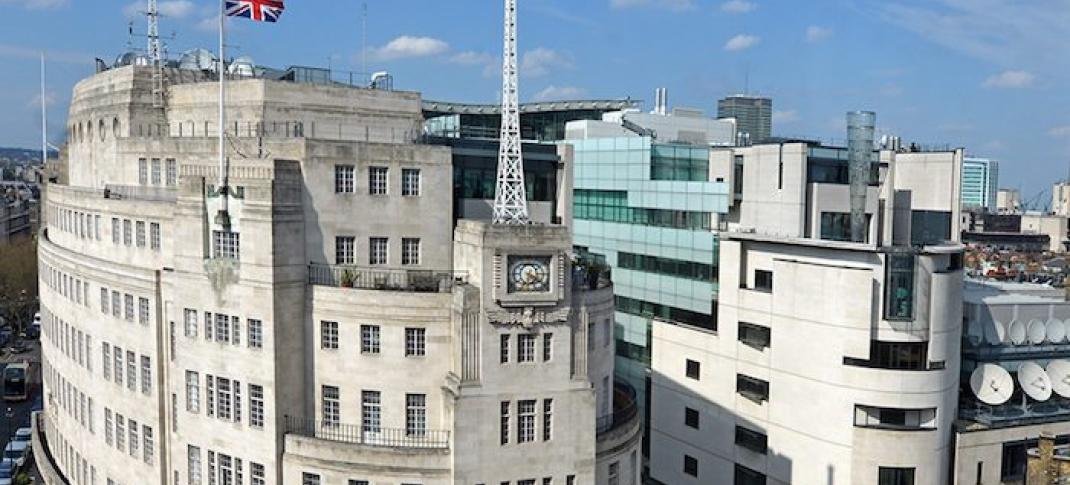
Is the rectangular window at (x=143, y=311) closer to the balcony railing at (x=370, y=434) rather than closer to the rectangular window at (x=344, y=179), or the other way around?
the balcony railing at (x=370, y=434)

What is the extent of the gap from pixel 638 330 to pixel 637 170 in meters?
14.2

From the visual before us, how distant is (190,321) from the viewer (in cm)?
4828

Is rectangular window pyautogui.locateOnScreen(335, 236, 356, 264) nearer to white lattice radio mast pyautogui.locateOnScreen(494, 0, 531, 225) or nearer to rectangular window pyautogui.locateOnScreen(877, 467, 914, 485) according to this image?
white lattice radio mast pyautogui.locateOnScreen(494, 0, 531, 225)

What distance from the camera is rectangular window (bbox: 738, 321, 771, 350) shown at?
6638cm

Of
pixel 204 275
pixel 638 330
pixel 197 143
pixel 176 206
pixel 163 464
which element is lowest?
pixel 163 464

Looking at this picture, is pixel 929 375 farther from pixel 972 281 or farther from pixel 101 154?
pixel 101 154

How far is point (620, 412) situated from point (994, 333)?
31897mm

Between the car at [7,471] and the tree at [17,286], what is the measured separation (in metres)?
68.6

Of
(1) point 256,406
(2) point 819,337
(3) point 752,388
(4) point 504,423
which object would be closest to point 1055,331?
(2) point 819,337

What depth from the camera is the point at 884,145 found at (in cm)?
7744

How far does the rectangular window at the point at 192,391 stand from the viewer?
48344 mm

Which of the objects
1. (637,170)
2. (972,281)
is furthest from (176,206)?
(972,281)

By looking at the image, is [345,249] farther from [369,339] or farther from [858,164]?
[858,164]

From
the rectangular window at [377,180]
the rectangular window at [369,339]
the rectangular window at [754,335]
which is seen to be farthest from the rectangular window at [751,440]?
the rectangular window at [377,180]
